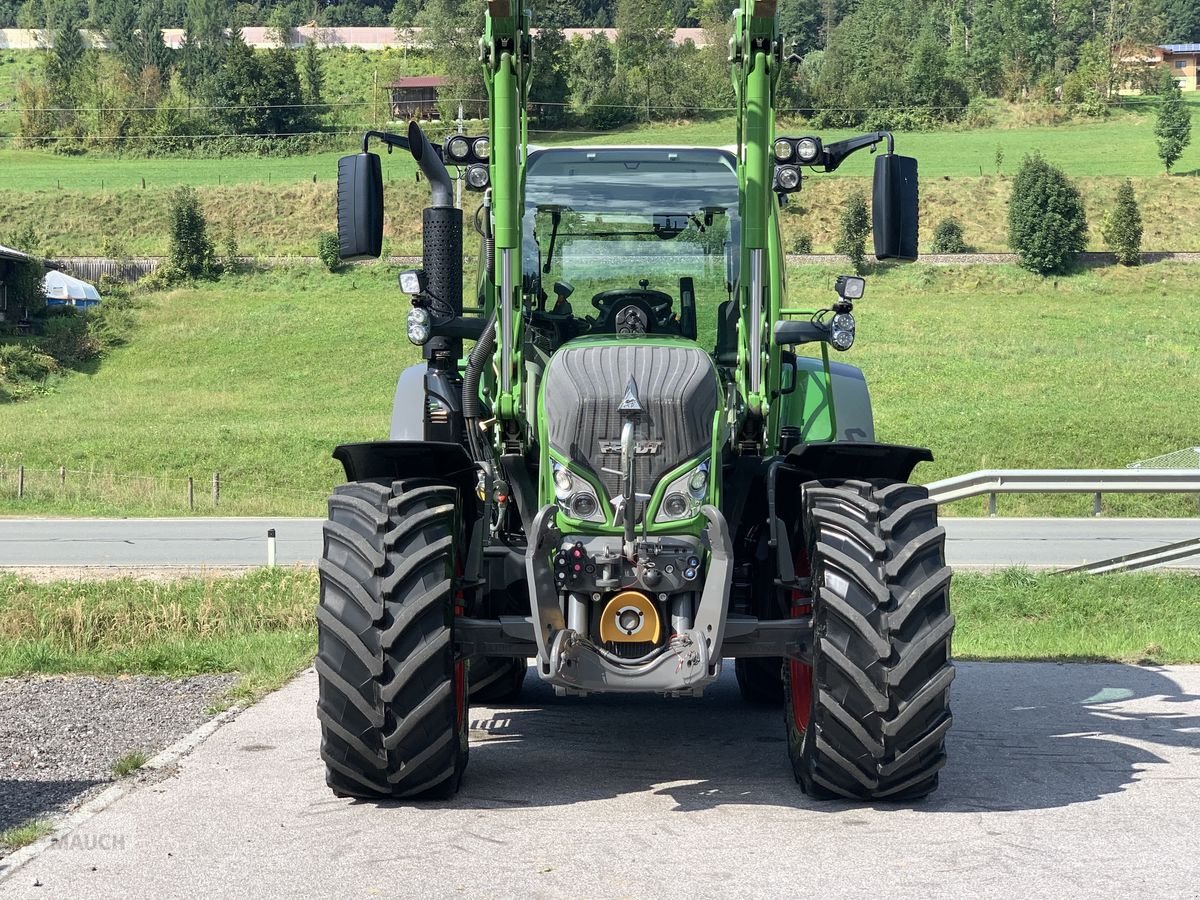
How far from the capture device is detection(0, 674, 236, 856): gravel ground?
7.76 m

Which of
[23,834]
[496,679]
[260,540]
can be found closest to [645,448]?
[23,834]

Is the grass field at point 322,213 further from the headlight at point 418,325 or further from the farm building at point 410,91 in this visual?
the headlight at point 418,325

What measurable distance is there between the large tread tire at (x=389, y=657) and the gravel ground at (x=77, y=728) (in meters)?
1.38

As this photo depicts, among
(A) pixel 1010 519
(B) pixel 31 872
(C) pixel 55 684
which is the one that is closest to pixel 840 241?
(A) pixel 1010 519

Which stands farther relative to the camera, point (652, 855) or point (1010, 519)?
point (1010, 519)

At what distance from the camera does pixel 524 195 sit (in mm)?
9055

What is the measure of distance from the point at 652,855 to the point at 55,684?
6.23 m

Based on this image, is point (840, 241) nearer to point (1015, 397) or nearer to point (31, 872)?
point (1015, 397)

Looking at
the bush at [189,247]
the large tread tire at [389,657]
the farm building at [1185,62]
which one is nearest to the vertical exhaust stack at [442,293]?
the large tread tire at [389,657]

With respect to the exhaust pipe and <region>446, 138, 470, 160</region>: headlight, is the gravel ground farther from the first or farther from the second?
<region>446, 138, 470, 160</region>: headlight

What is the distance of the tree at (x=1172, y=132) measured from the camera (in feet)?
305

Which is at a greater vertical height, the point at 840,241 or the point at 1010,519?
the point at 840,241

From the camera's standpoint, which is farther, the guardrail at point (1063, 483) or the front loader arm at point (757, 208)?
the guardrail at point (1063, 483)

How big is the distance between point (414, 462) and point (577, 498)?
43.7 inches
